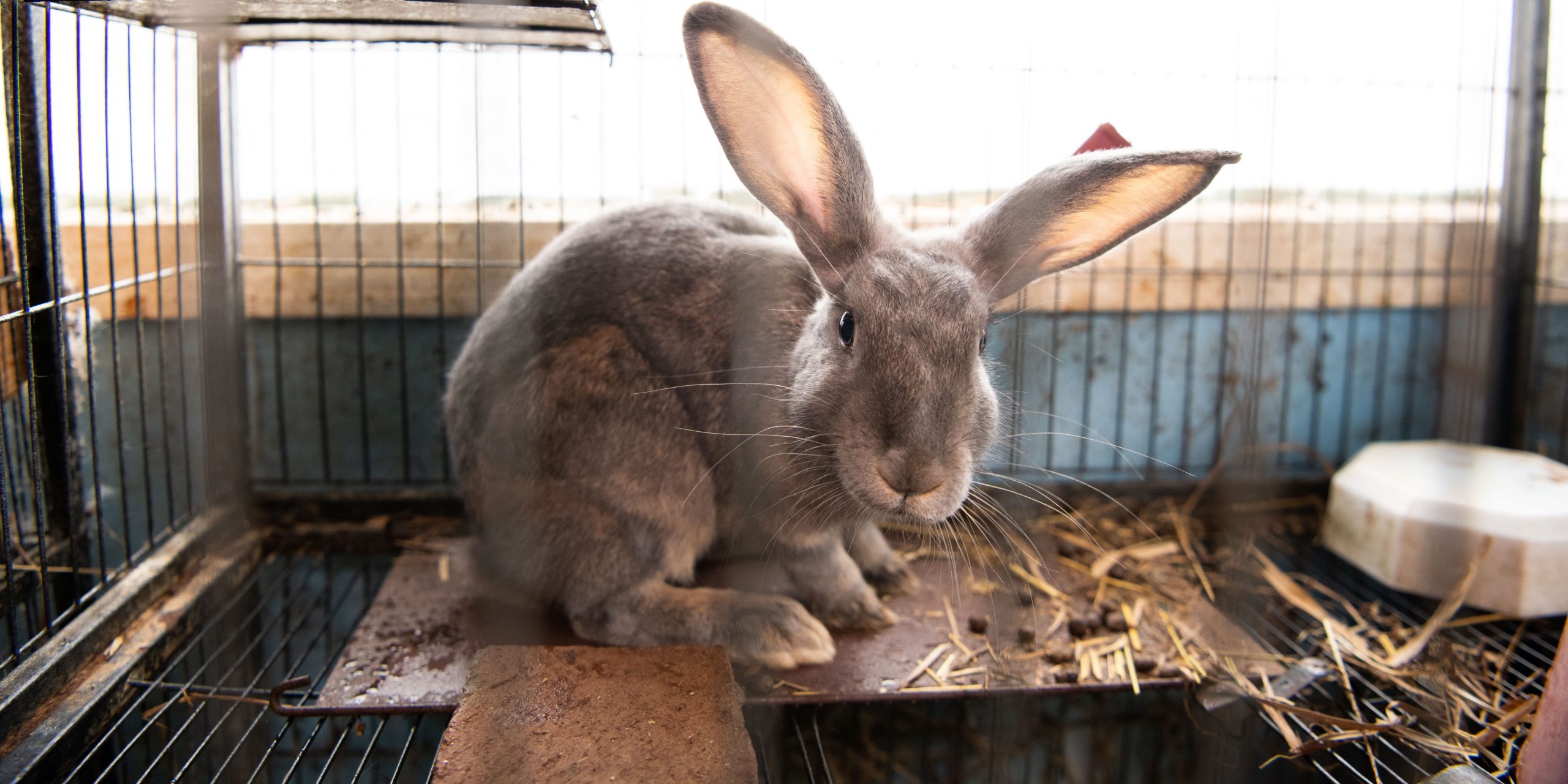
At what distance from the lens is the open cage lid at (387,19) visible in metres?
2.00

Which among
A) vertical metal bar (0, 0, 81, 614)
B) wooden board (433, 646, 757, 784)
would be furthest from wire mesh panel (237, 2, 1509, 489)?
wooden board (433, 646, 757, 784)

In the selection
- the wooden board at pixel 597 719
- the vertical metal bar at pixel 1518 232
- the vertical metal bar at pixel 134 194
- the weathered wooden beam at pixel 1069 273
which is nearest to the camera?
the wooden board at pixel 597 719

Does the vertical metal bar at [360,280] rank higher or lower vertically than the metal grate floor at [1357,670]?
higher

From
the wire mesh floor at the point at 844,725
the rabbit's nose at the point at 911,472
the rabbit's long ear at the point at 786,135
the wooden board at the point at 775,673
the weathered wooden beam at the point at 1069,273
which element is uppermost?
the rabbit's long ear at the point at 786,135

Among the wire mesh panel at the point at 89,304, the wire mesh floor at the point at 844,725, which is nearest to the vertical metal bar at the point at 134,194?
the wire mesh panel at the point at 89,304

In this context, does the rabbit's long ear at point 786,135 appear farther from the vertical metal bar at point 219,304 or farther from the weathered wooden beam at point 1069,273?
the vertical metal bar at point 219,304

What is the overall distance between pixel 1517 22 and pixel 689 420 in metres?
2.59

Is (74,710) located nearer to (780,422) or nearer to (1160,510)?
(780,422)

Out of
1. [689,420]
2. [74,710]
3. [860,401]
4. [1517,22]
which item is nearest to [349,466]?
[74,710]

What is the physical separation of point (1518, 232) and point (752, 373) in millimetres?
2614

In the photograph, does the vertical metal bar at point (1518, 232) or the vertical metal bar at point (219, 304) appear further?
the vertical metal bar at point (1518, 232)

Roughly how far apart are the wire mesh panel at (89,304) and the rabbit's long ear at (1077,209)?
1.77 metres

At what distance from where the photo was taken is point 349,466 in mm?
3152

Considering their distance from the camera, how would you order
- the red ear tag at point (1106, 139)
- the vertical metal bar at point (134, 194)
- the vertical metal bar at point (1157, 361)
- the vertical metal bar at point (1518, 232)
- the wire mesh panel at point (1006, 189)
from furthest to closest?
the vertical metal bar at point (1157, 361), the vertical metal bar at point (1518, 232), the wire mesh panel at point (1006, 189), the vertical metal bar at point (134, 194), the red ear tag at point (1106, 139)
